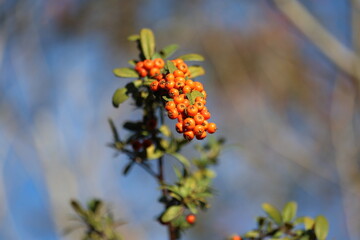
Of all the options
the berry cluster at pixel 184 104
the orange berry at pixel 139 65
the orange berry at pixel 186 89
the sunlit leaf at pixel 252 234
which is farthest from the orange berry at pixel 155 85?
the sunlit leaf at pixel 252 234

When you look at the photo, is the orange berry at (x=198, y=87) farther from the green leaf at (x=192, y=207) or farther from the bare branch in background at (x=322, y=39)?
the bare branch in background at (x=322, y=39)

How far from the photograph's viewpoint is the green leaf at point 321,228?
1276 millimetres

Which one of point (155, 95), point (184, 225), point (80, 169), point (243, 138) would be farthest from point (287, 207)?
point (243, 138)

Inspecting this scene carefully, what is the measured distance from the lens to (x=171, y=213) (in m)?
1.33

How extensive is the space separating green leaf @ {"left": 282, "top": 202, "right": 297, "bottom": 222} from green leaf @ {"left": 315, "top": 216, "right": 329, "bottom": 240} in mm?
143

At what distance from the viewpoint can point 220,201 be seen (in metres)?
11.1

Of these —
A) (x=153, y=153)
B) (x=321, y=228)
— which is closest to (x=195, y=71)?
(x=153, y=153)

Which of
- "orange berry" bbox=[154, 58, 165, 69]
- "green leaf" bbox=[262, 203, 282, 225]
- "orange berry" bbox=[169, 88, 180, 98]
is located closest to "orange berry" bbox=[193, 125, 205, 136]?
"orange berry" bbox=[169, 88, 180, 98]

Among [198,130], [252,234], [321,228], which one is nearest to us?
[198,130]

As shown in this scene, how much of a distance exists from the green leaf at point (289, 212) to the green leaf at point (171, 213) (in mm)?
408

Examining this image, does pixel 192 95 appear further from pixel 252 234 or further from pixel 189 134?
pixel 252 234

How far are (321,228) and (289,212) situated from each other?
0.20 metres

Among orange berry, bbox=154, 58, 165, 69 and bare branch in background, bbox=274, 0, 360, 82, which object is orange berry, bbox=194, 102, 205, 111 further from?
bare branch in background, bbox=274, 0, 360, 82

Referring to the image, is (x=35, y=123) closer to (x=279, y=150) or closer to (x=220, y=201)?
(x=279, y=150)
